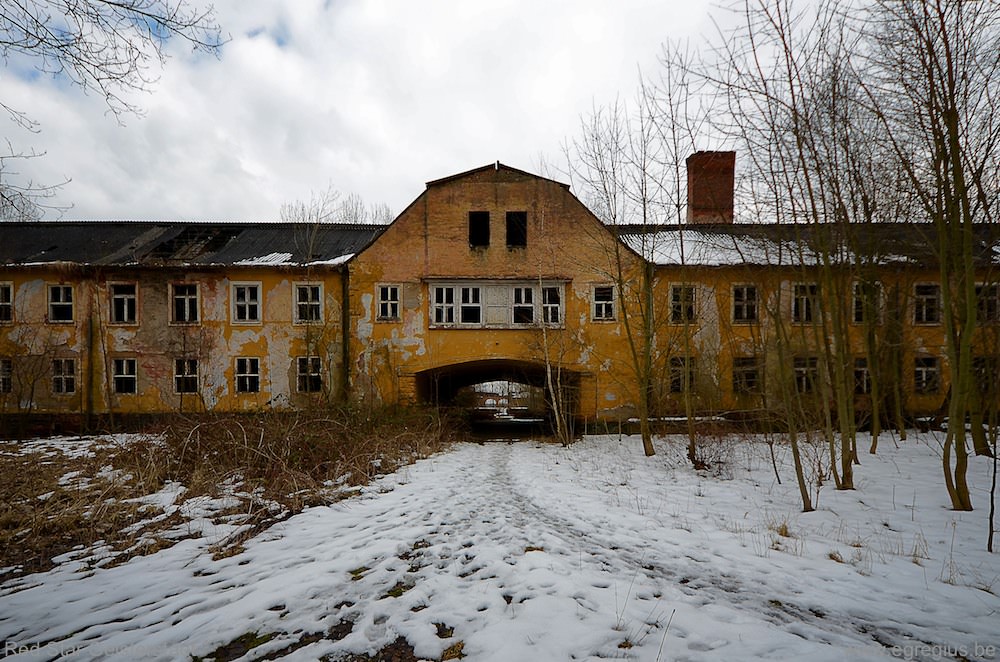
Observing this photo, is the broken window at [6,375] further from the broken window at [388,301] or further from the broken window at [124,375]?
the broken window at [388,301]

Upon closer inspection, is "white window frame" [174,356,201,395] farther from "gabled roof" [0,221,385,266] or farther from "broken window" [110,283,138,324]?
"gabled roof" [0,221,385,266]

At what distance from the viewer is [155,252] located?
1891cm

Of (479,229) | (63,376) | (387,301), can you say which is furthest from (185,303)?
(479,229)

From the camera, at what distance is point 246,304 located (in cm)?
1795

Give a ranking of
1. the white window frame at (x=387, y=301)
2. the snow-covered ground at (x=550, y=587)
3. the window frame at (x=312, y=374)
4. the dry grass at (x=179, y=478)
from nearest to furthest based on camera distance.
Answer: the snow-covered ground at (x=550, y=587) < the dry grass at (x=179, y=478) < the white window frame at (x=387, y=301) < the window frame at (x=312, y=374)

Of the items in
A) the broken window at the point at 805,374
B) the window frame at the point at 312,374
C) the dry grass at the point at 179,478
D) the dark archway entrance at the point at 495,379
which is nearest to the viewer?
the dry grass at the point at 179,478

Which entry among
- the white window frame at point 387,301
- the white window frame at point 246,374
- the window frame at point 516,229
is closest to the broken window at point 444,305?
the white window frame at point 387,301

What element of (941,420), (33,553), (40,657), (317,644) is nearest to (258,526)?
(33,553)

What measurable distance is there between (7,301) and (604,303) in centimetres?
2489

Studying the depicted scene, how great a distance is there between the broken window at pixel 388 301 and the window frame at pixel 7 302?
50.0 feet

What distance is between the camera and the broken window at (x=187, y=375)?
57.8 ft

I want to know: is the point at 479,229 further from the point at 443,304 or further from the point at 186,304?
the point at 186,304

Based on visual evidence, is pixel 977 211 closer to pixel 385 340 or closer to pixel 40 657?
pixel 40 657

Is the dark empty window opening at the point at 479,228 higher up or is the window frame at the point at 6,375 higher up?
the dark empty window opening at the point at 479,228
